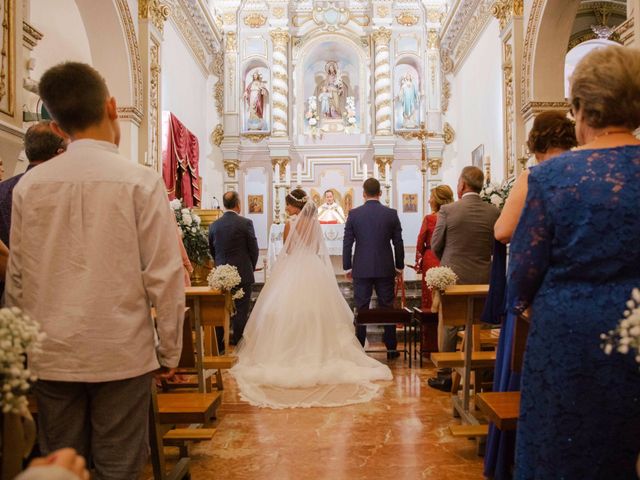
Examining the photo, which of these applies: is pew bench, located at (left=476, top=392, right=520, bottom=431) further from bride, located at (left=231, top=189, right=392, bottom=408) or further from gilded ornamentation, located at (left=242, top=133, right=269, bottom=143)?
gilded ornamentation, located at (left=242, top=133, right=269, bottom=143)

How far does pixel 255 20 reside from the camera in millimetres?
13414

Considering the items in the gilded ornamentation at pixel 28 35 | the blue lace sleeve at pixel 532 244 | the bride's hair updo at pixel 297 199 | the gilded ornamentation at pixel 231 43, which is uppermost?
the gilded ornamentation at pixel 231 43

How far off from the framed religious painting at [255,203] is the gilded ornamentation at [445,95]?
14.9ft

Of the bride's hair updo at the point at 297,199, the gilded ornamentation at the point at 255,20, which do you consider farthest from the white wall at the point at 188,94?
the bride's hair updo at the point at 297,199

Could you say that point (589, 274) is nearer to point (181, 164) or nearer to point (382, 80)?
point (181, 164)

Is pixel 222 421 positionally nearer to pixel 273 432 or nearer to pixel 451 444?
pixel 273 432

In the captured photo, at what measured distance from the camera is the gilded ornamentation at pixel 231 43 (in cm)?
1338

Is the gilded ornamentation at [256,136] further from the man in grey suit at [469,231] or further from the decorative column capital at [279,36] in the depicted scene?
the man in grey suit at [469,231]

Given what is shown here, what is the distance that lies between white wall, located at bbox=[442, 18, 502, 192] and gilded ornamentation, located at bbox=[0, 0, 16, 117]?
273 inches

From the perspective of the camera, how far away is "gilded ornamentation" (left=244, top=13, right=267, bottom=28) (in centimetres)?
1339

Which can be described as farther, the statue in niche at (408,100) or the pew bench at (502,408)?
the statue in niche at (408,100)

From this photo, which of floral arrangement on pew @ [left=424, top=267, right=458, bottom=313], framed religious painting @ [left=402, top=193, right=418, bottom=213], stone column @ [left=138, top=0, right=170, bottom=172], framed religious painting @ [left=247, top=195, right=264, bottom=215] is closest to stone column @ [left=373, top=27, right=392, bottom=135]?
framed religious painting @ [left=402, top=193, right=418, bottom=213]

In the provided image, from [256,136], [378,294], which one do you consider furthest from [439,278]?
[256,136]

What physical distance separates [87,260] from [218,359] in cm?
264
